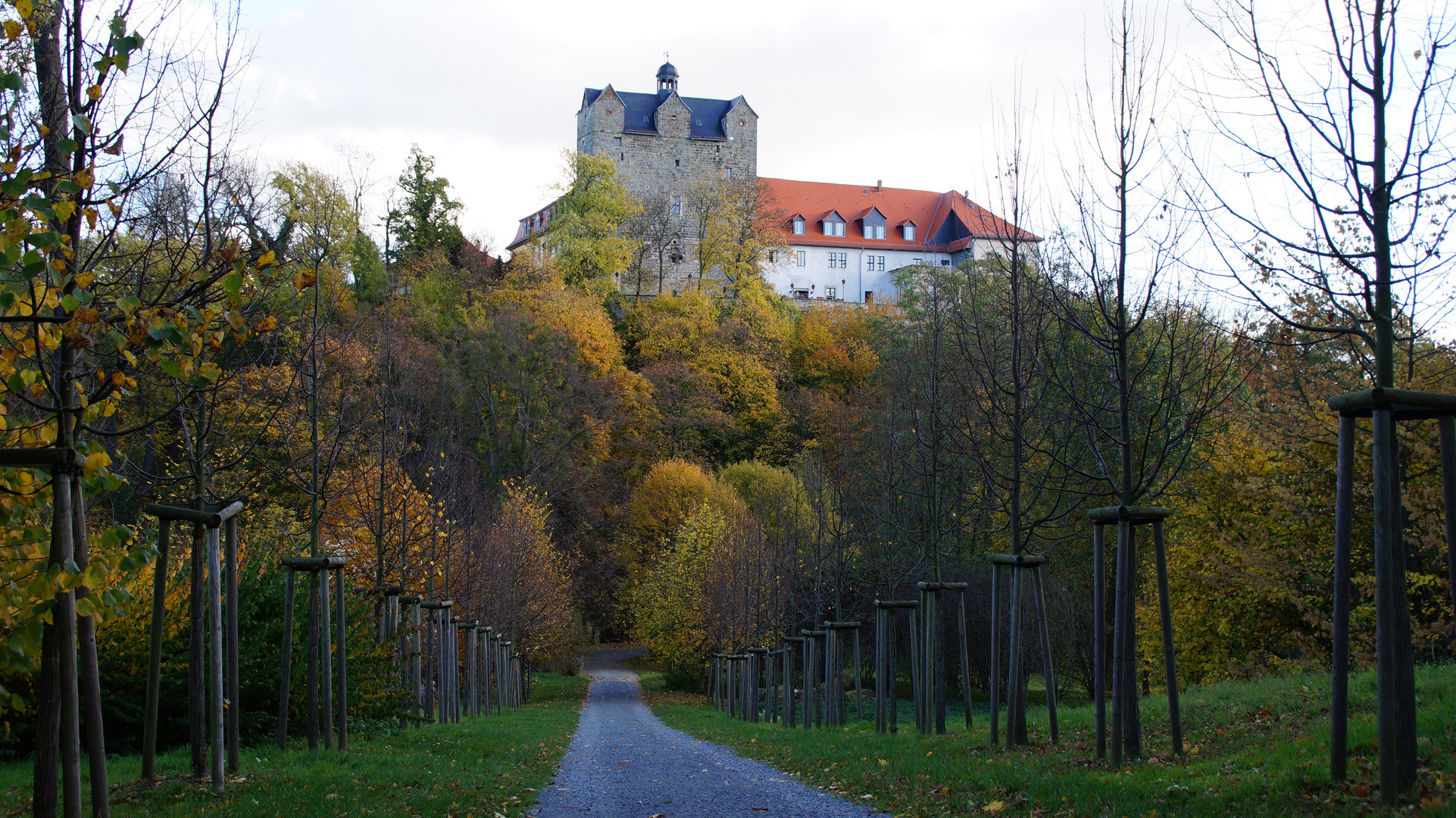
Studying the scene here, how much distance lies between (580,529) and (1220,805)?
48.4 metres

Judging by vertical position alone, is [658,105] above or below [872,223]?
above

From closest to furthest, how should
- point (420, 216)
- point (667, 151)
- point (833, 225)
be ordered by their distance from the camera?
point (420, 216) → point (667, 151) → point (833, 225)

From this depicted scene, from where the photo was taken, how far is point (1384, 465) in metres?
5.69

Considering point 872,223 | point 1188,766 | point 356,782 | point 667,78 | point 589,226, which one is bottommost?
point 356,782

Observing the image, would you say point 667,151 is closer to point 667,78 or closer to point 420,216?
point 667,78

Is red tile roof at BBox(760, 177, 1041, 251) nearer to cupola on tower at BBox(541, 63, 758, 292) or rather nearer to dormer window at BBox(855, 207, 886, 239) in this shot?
dormer window at BBox(855, 207, 886, 239)

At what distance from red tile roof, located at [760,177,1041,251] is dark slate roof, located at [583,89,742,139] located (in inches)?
316

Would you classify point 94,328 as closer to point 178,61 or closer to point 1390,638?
point 178,61

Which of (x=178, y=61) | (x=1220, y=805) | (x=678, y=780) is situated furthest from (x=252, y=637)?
(x=1220, y=805)

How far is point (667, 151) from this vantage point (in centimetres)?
9269

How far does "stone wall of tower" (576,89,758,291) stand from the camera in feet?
299

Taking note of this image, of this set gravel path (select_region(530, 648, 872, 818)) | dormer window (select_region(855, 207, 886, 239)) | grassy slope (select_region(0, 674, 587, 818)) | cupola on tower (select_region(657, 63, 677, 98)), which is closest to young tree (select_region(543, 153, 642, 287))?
cupola on tower (select_region(657, 63, 677, 98))

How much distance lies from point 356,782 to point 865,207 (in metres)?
99.6

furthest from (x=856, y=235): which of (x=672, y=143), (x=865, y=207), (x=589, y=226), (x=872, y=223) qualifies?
(x=589, y=226)
